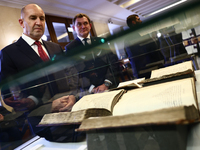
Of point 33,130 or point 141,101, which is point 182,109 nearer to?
point 141,101

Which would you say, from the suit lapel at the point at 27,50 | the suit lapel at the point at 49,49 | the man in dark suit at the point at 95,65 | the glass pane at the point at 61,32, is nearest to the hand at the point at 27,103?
the man in dark suit at the point at 95,65

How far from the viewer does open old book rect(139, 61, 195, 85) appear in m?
0.30

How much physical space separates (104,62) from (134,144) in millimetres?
218

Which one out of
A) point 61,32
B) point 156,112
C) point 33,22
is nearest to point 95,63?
point 156,112

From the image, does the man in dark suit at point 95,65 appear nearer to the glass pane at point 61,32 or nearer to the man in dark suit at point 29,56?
the man in dark suit at point 29,56

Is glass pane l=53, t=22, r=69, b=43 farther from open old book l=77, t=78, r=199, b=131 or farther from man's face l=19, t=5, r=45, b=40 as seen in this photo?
open old book l=77, t=78, r=199, b=131

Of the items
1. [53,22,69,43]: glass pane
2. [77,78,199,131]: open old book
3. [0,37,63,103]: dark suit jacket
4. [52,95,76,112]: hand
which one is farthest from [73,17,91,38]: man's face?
[53,22,69,43]: glass pane

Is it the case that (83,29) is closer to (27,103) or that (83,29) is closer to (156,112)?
(27,103)

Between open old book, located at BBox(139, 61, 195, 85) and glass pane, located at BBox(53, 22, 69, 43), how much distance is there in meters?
3.82

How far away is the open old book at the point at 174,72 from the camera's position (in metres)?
0.30

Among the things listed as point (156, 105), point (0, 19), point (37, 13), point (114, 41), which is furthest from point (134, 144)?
point (0, 19)

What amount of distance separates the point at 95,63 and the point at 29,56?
27 cm

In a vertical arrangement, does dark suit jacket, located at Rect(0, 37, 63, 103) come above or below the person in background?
above

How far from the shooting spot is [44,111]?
0.98 feet
